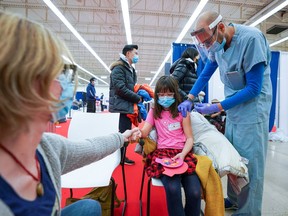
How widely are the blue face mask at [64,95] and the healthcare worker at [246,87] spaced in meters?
1.00

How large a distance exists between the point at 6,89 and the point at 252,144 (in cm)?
131

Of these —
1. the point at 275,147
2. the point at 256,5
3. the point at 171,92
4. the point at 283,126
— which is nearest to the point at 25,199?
the point at 171,92

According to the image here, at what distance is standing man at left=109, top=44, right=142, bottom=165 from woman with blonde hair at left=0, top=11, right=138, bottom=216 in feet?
5.55

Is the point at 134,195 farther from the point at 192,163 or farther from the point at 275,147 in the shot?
the point at 275,147

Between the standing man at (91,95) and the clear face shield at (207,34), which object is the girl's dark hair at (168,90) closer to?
the clear face shield at (207,34)

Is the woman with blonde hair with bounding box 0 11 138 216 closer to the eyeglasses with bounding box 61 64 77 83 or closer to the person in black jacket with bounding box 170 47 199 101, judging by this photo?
the eyeglasses with bounding box 61 64 77 83

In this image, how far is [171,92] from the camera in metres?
1.54

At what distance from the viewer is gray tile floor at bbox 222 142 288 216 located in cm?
162

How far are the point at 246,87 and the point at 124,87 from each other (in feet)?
4.28

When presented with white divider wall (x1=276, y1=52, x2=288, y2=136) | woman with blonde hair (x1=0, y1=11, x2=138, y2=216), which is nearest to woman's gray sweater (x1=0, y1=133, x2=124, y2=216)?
woman with blonde hair (x1=0, y1=11, x2=138, y2=216)

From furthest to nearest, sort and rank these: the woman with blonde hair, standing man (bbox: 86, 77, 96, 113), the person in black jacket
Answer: standing man (bbox: 86, 77, 96, 113)
the person in black jacket
the woman with blonde hair

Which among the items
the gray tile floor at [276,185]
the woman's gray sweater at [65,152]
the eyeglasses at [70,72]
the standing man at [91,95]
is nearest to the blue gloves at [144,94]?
the gray tile floor at [276,185]

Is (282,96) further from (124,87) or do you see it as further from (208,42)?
(208,42)

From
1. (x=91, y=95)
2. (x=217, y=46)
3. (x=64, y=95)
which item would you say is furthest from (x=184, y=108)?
(x=91, y=95)
